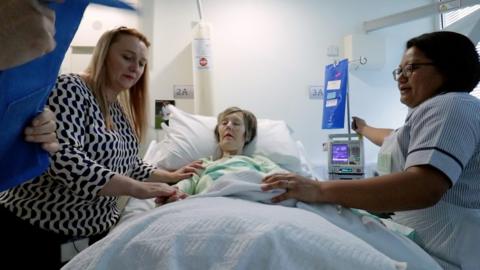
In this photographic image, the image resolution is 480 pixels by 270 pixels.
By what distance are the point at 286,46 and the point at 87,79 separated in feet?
5.81

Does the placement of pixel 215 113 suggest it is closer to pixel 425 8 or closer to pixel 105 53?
pixel 105 53

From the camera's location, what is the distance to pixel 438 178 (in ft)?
2.92

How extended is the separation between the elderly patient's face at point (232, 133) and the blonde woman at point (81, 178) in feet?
2.08

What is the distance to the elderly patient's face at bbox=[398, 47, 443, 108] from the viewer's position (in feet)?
3.66

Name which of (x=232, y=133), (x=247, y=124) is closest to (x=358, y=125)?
(x=247, y=124)

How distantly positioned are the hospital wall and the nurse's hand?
6.57 ft

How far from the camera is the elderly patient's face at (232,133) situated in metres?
1.84

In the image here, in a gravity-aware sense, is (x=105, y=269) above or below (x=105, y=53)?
below

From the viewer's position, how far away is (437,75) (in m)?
1.11

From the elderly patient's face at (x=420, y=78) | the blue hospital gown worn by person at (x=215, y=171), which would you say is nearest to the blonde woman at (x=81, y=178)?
the blue hospital gown worn by person at (x=215, y=171)

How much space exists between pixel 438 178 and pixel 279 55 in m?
1.93

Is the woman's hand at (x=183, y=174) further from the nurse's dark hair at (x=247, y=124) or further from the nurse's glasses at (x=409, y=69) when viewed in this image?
the nurse's glasses at (x=409, y=69)

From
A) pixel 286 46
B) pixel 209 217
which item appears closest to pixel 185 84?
pixel 286 46

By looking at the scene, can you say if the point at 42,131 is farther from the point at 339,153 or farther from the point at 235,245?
the point at 339,153
